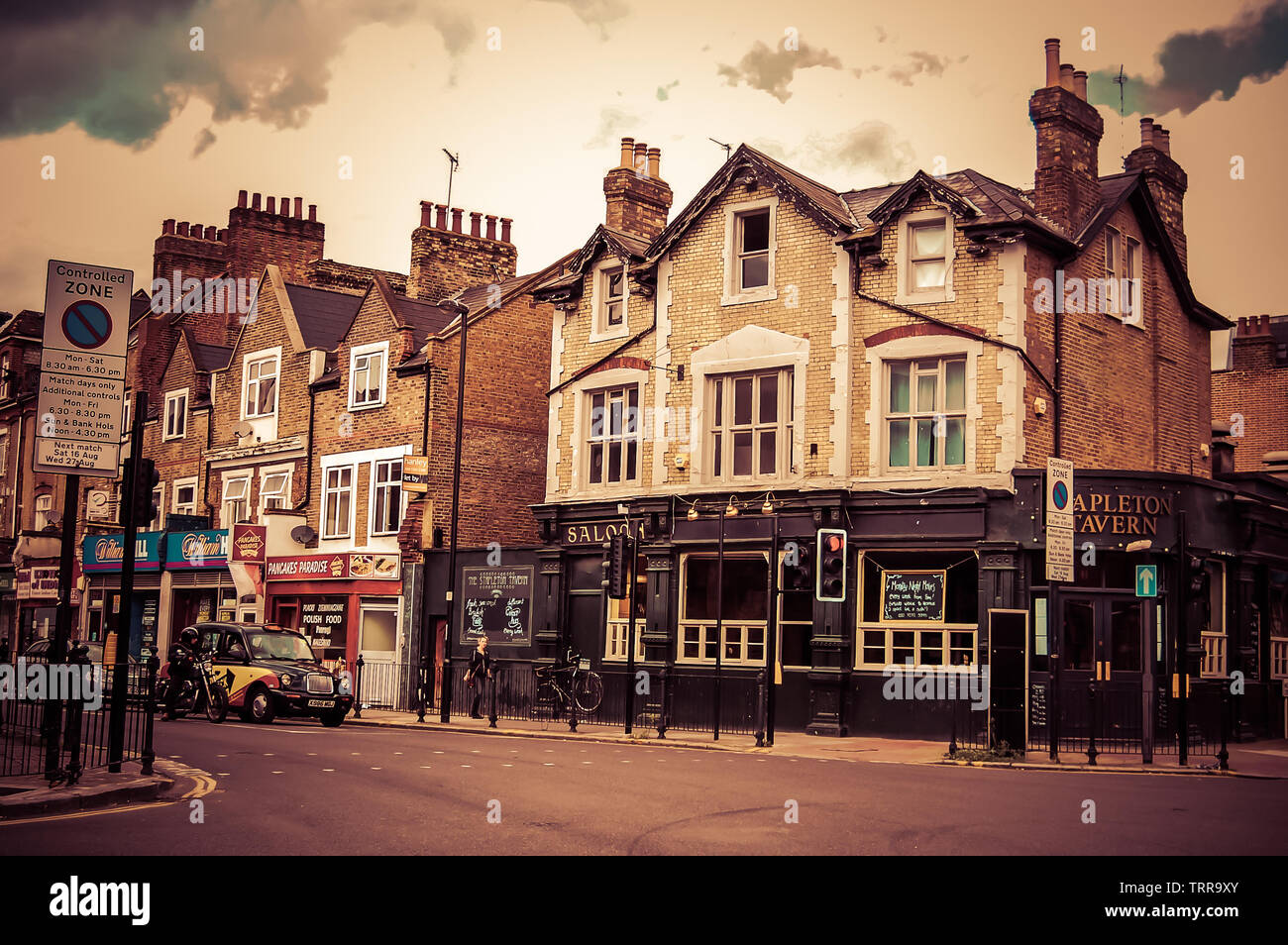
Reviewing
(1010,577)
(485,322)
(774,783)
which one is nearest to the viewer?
(774,783)

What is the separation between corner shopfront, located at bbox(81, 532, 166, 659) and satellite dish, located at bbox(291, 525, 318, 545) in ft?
31.1

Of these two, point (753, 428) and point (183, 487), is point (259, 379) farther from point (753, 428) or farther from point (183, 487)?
point (753, 428)

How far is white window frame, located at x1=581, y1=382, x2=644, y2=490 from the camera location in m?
30.5

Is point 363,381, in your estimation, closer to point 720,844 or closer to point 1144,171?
point 1144,171

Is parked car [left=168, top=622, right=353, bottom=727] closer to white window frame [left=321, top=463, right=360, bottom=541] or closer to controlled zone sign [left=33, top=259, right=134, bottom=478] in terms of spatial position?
white window frame [left=321, top=463, right=360, bottom=541]

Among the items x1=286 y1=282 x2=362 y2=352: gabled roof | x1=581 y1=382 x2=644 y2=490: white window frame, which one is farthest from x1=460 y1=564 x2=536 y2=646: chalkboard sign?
x1=286 y1=282 x2=362 y2=352: gabled roof

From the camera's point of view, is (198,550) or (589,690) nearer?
(589,690)

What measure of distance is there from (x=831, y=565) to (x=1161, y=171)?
1416 cm

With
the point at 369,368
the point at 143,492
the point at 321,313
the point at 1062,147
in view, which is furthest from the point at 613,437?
the point at 321,313

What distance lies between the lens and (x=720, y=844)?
11.2 m

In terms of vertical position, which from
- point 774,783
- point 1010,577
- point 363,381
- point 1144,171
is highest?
point 1144,171

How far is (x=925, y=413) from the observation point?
26188mm
